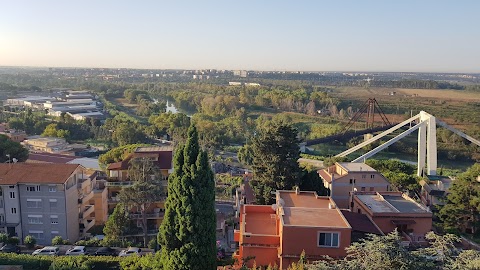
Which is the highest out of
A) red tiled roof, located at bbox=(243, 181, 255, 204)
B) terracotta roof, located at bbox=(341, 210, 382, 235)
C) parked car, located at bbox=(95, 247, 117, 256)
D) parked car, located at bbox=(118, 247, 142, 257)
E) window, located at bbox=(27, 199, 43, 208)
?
terracotta roof, located at bbox=(341, 210, 382, 235)

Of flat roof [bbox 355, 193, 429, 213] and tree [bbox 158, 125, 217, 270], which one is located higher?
tree [bbox 158, 125, 217, 270]

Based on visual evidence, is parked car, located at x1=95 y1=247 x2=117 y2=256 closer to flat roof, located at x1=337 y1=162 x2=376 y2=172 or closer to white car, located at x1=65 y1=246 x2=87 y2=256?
white car, located at x1=65 y1=246 x2=87 y2=256

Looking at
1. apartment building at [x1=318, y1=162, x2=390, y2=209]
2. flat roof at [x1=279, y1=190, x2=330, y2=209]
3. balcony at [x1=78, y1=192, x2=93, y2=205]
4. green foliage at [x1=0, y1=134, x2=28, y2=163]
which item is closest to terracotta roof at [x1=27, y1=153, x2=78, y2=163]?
green foliage at [x1=0, y1=134, x2=28, y2=163]

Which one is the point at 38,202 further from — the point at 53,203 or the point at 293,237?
the point at 293,237

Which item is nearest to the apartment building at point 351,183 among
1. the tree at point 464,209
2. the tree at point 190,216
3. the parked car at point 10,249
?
Answer: the tree at point 464,209

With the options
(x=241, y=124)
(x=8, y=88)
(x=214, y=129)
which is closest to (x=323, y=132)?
(x=241, y=124)

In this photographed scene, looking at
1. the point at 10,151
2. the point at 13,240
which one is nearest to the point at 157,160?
the point at 13,240

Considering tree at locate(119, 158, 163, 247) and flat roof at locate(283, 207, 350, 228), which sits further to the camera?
tree at locate(119, 158, 163, 247)
